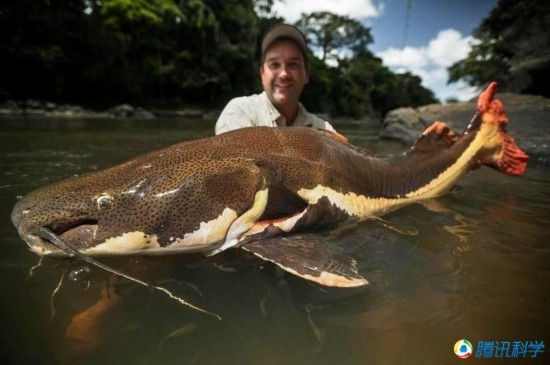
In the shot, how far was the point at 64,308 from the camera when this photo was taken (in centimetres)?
177

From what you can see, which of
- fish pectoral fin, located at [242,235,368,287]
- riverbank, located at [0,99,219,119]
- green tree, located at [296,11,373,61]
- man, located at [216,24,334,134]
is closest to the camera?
fish pectoral fin, located at [242,235,368,287]

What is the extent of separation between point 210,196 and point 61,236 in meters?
0.82

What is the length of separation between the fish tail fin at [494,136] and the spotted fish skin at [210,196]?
5.47 feet

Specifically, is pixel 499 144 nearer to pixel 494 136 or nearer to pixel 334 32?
pixel 494 136

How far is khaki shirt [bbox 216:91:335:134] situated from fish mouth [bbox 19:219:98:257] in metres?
2.10

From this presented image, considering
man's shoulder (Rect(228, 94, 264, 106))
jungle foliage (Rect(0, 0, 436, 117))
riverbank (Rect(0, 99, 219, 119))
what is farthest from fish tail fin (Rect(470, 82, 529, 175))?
jungle foliage (Rect(0, 0, 436, 117))

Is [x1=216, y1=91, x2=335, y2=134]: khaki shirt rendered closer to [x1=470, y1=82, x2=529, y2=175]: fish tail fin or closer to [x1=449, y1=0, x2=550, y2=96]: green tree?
[x1=470, y1=82, x2=529, y2=175]: fish tail fin

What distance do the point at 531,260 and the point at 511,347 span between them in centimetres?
111

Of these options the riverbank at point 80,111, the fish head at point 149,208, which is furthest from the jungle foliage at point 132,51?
the fish head at point 149,208

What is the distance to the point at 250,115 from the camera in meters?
4.05

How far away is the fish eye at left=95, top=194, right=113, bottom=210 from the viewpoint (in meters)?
1.94

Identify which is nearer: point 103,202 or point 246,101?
point 103,202

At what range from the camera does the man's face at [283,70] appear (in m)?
3.97

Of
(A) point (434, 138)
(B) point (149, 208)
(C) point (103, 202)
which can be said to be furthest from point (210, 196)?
(A) point (434, 138)
